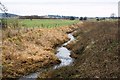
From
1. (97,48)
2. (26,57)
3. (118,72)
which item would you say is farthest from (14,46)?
(118,72)

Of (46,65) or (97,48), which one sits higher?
(97,48)

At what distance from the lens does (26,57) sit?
27.5 metres

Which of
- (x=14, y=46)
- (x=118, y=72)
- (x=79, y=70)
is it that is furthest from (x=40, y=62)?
(x=118, y=72)

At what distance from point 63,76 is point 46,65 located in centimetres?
793

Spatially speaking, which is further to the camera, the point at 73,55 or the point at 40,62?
the point at 73,55

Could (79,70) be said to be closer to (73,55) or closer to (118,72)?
(118,72)

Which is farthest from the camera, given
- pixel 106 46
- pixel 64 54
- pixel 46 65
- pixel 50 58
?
pixel 64 54

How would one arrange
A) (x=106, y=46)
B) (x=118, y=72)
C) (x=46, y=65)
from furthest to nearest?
(x=46, y=65) < (x=106, y=46) < (x=118, y=72)

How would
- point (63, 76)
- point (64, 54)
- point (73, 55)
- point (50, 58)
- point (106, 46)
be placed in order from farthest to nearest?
point (64, 54)
point (73, 55)
point (50, 58)
point (106, 46)
point (63, 76)

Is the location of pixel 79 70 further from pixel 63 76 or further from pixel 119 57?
pixel 119 57

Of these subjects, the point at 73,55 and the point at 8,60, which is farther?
the point at 73,55

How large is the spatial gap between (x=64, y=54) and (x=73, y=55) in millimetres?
2472

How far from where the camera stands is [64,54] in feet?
107

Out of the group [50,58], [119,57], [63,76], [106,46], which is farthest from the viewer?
[50,58]
